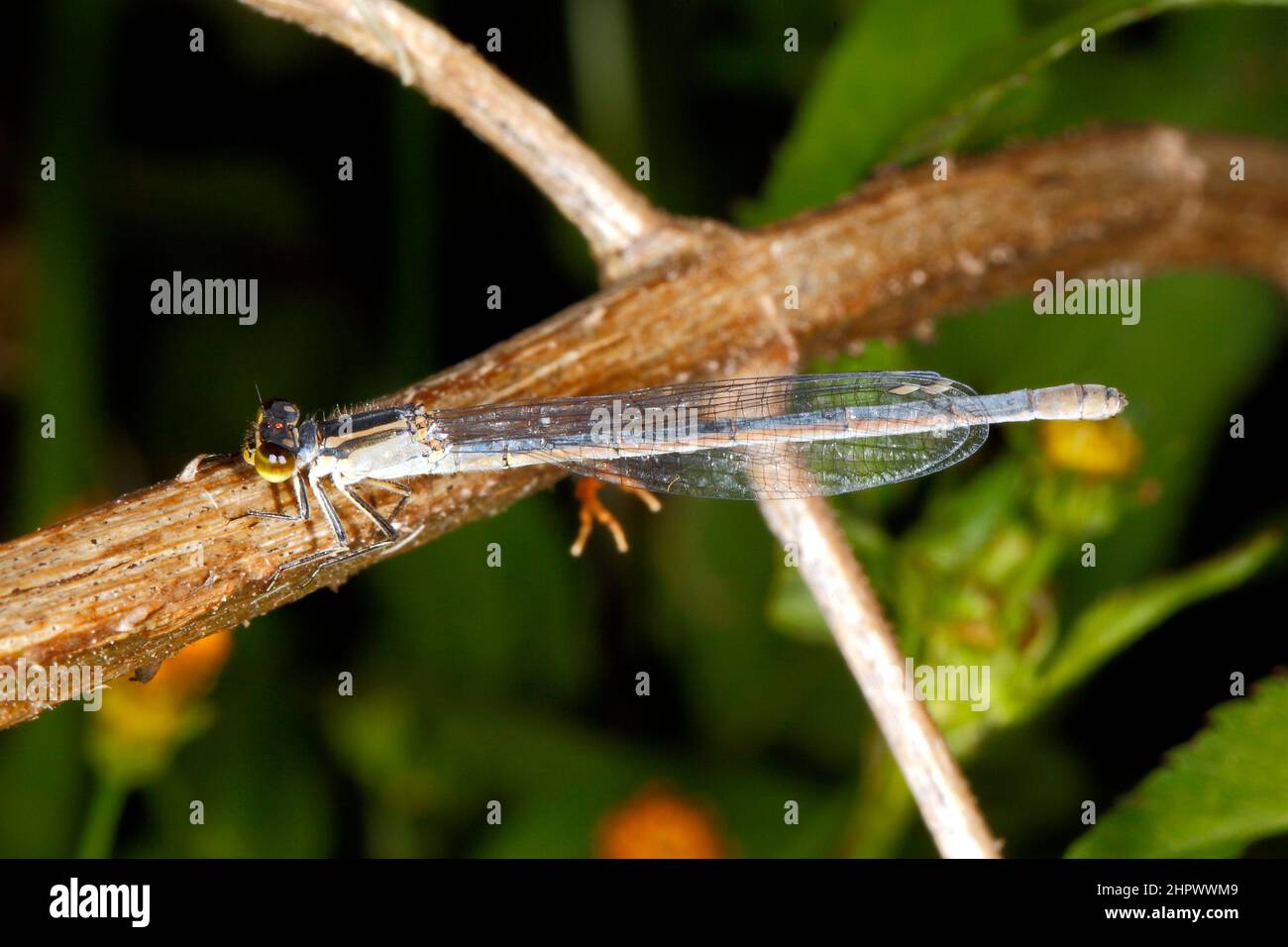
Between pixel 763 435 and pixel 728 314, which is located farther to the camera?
pixel 763 435

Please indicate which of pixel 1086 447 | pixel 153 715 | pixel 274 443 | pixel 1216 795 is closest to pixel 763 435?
pixel 1086 447

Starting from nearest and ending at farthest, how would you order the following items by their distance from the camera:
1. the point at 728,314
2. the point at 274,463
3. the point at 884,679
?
the point at 884,679 < the point at 728,314 < the point at 274,463

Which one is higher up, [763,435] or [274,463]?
[763,435]

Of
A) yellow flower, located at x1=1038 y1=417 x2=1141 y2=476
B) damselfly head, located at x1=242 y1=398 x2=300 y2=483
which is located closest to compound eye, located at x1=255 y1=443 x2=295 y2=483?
damselfly head, located at x1=242 y1=398 x2=300 y2=483

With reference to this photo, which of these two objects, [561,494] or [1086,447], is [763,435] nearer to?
[1086,447]

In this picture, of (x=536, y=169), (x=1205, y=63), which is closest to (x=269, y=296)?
(x=536, y=169)

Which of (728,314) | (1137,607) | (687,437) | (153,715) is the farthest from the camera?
(153,715)

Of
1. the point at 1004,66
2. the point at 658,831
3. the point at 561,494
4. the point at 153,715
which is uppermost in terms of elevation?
the point at 1004,66
